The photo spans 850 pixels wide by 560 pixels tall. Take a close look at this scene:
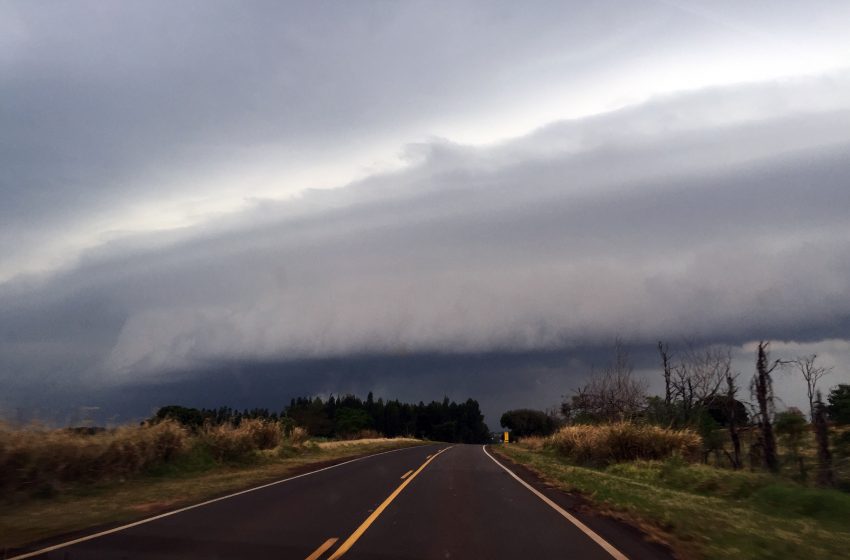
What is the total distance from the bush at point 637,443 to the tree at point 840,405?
248 inches

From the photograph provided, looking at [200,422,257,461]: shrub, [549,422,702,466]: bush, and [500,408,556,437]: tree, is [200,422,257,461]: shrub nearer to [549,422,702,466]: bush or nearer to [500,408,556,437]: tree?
[549,422,702,466]: bush

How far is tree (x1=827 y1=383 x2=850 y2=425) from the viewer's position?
31047 millimetres

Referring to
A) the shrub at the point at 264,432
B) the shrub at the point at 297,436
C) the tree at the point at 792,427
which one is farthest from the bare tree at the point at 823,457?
the shrub at the point at 297,436

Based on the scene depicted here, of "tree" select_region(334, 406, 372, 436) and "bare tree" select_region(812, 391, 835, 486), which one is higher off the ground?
"bare tree" select_region(812, 391, 835, 486)

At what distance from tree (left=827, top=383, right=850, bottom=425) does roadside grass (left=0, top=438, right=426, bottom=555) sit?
2306 cm

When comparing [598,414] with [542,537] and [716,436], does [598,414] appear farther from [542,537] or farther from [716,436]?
[542,537]

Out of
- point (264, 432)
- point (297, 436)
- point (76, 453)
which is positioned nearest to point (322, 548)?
point (76, 453)

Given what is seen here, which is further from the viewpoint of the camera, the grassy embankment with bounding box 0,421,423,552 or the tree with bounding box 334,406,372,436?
the tree with bounding box 334,406,372,436

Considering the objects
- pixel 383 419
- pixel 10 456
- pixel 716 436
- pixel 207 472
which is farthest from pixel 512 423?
pixel 10 456

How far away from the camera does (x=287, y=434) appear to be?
4366cm

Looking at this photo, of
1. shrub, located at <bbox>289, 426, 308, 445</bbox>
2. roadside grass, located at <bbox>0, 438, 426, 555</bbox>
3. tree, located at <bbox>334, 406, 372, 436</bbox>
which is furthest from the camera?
tree, located at <bbox>334, 406, 372, 436</bbox>

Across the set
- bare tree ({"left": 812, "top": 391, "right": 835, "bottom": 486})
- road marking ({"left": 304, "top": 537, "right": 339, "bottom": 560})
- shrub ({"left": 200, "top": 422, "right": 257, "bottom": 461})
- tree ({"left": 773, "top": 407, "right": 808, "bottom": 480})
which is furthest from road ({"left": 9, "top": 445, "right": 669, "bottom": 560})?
tree ({"left": 773, "top": 407, "right": 808, "bottom": 480})

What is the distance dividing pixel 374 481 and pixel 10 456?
10424mm

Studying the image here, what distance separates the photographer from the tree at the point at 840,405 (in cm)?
3105
